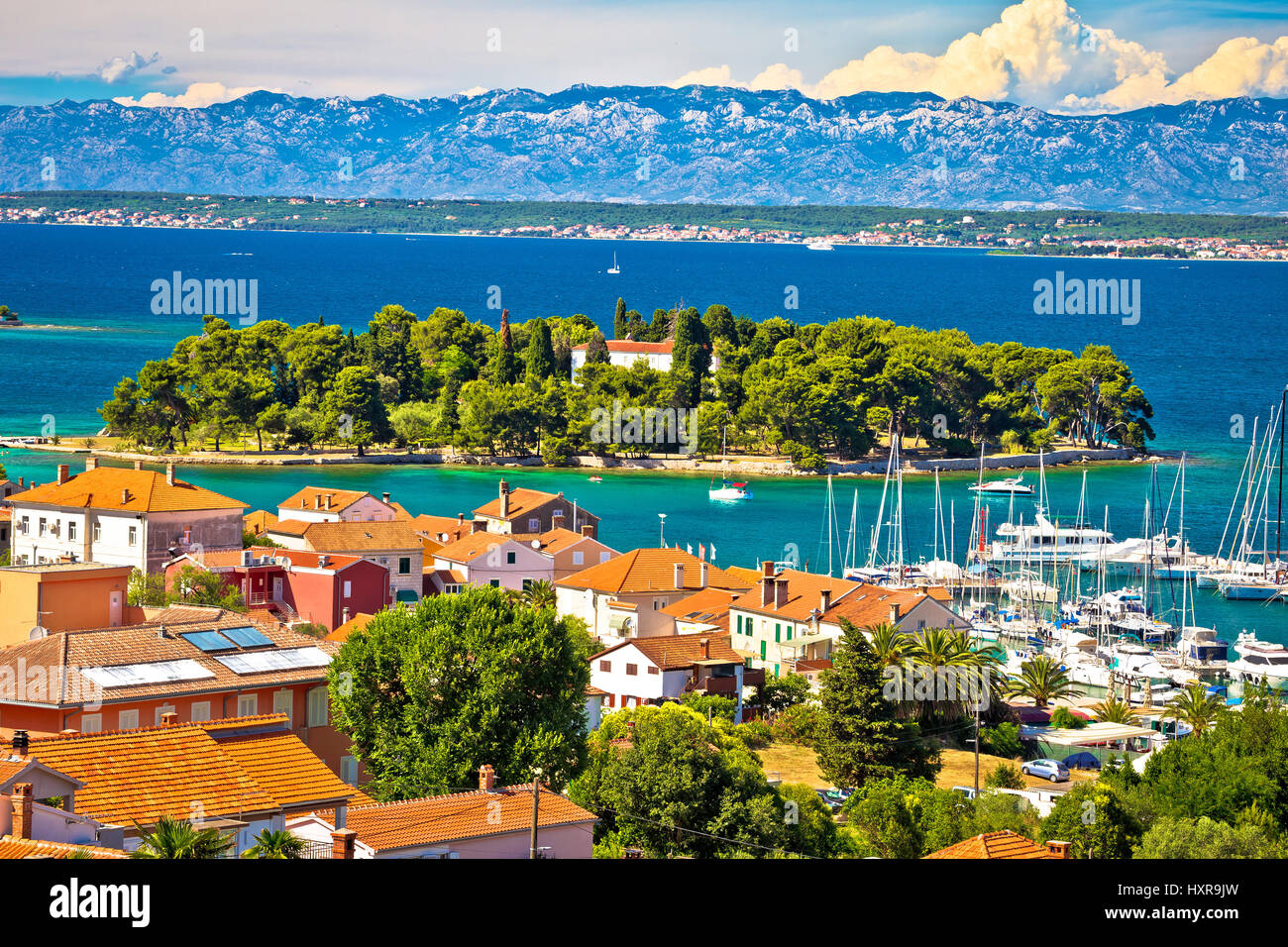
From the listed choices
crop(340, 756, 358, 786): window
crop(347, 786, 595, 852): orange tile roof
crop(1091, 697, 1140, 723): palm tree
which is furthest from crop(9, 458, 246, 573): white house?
crop(347, 786, 595, 852): orange tile roof

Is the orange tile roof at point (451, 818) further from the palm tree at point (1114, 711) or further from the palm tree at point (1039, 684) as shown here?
the palm tree at point (1114, 711)

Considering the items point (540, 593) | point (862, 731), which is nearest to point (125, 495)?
point (540, 593)

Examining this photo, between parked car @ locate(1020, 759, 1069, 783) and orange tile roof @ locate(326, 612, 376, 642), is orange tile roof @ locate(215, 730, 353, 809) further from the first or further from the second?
parked car @ locate(1020, 759, 1069, 783)

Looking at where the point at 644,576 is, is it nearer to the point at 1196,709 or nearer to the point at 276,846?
the point at 1196,709

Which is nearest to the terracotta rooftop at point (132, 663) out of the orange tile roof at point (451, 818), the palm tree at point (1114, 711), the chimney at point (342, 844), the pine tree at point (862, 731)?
the orange tile roof at point (451, 818)

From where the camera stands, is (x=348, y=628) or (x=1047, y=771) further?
(x=348, y=628)

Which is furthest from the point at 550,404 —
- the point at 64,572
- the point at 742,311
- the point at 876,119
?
the point at 876,119
